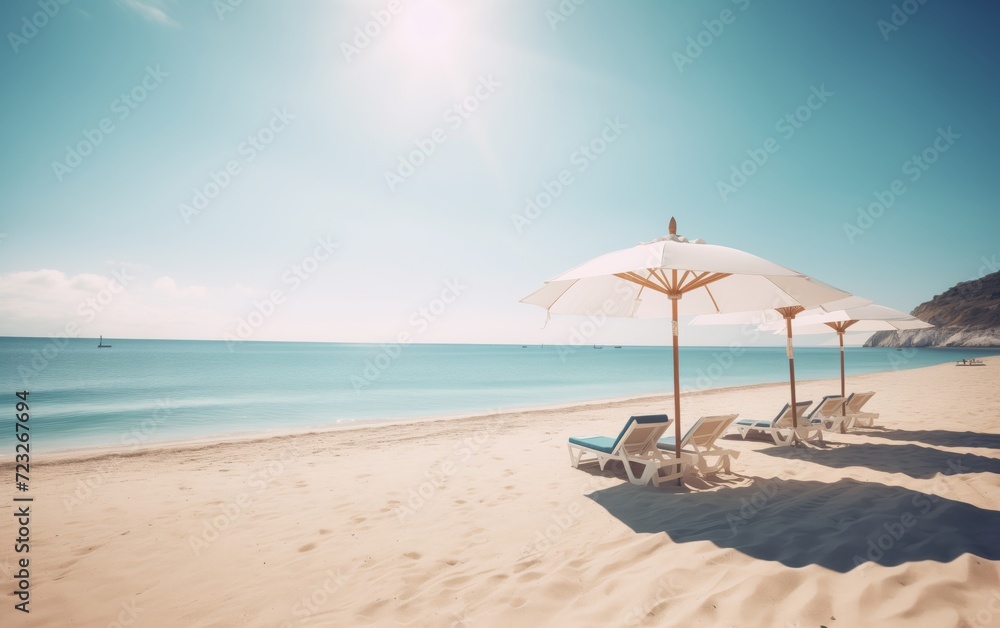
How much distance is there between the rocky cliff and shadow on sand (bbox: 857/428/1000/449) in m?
99.3

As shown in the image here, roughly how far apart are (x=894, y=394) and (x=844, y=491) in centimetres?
Result: 1592

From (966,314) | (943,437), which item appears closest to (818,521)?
(943,437)

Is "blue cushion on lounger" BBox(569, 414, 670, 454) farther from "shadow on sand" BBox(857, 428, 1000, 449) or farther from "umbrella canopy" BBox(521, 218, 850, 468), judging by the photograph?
"shadow on sand" BBox(857, 428, 1000, 449)

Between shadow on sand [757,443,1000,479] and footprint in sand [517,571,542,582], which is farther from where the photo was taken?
shadow on sand [757,443,1000,479]

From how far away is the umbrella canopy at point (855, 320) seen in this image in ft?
30.1

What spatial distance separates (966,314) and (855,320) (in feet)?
405

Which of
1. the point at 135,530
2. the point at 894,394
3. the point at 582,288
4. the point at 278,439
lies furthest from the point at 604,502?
the point at 894,394

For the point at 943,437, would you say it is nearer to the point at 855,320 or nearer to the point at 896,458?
the point at 896,458

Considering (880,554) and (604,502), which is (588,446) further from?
(880,554)

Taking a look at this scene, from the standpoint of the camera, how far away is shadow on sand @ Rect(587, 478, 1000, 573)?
10.5 ft

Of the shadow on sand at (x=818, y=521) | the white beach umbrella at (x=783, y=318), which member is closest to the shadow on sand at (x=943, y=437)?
the white beach umbrella at (x=783, y=318)

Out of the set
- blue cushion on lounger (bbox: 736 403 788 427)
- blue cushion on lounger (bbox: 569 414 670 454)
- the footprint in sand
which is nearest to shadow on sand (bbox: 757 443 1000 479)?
blue cushion on lounger (bbox: 736 403 788 427)

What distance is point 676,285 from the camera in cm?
555

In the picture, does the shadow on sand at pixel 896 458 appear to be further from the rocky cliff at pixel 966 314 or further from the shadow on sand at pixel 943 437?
the rocky cliff at pixel 966 314
